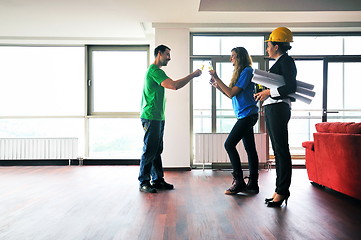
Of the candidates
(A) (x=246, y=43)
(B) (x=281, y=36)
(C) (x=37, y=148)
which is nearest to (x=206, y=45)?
(A) (x=246, y=43)

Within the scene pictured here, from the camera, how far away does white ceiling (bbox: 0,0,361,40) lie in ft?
14.5

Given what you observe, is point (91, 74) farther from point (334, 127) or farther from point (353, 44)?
Answer: point (353, 44)

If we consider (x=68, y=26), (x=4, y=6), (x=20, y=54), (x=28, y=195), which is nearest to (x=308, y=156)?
(x=28, y=195)

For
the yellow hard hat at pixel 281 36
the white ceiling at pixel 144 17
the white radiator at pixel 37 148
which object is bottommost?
the white radiator at pixel 37 148

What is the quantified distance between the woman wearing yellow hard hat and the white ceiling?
2.05 m

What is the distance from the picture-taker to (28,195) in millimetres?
3172

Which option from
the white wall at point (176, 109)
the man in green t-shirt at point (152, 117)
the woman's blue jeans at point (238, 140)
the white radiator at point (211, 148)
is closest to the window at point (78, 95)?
the white wall at point (176, 109)

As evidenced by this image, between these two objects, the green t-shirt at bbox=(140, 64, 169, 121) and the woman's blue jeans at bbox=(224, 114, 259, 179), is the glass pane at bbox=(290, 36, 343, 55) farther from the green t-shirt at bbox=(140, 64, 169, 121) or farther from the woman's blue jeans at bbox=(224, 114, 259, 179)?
the green t-shirt at bbox=(140, 64, 169, 121)

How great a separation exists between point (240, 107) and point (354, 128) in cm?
105

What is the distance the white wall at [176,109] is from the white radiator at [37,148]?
1864mm

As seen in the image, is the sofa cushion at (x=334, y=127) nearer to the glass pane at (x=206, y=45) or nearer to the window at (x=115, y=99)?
the glass pane at (x=206, y=45)

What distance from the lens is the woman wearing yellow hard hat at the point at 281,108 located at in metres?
2.50

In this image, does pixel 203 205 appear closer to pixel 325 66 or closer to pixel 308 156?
pixel 308 156

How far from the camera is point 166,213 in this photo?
244 centimetres
